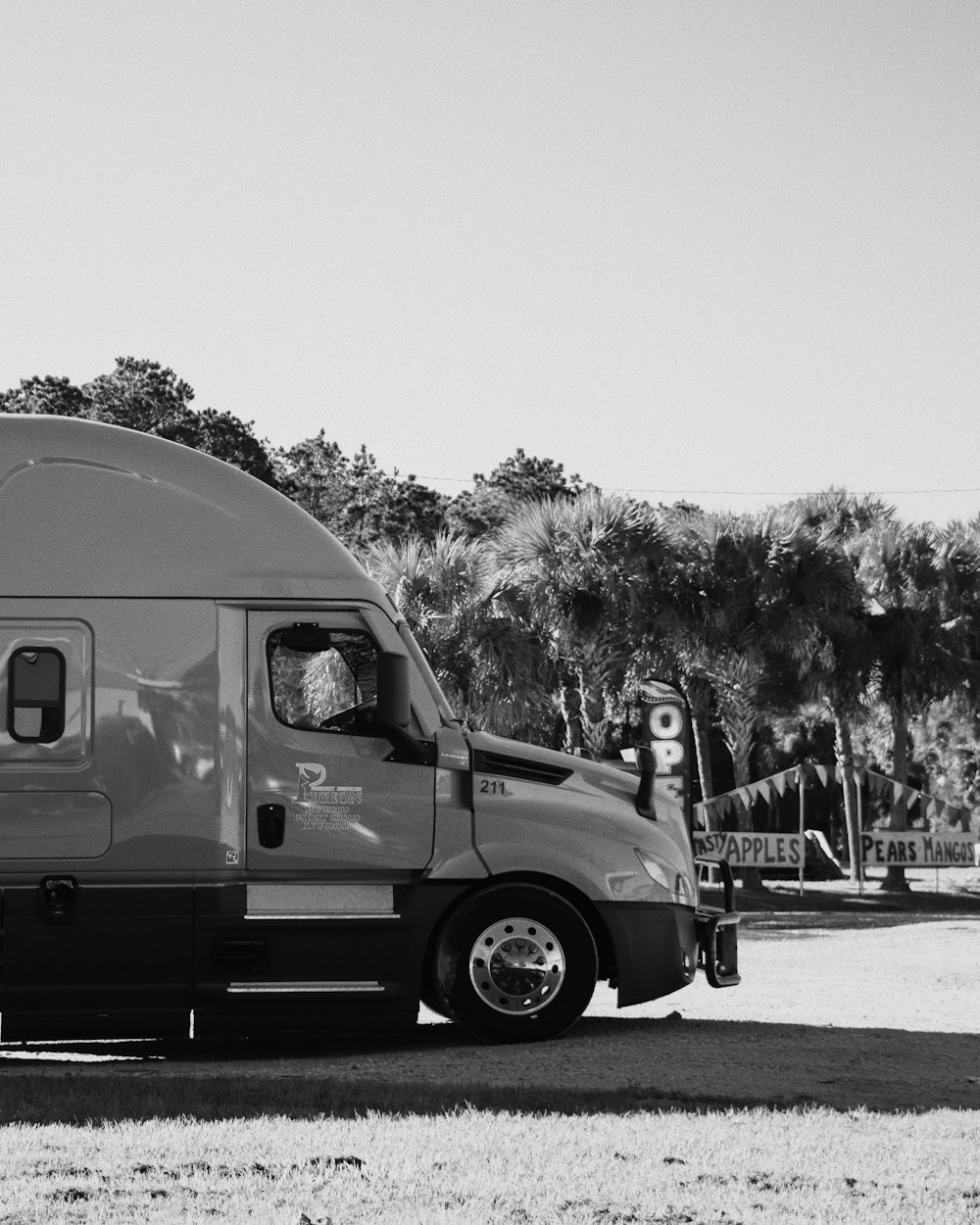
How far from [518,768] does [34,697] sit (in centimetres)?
259

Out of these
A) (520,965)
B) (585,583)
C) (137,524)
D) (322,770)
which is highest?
(585,583)

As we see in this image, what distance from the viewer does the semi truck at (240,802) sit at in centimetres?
891

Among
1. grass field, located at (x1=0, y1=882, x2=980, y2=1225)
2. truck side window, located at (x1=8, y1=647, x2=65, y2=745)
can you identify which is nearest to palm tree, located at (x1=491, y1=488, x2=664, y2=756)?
truck side window, located at (x1=8, y1=647, x2=65, y2=745)

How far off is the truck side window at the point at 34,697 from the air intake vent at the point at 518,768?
7.22 ft

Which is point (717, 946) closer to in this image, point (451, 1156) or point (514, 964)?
point (514, 964)

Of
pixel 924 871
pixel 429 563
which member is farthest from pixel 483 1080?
pixel 924 871

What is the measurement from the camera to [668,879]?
982cm

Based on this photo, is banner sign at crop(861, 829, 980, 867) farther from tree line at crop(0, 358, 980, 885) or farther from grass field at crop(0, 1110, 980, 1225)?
grass field at crop(0, 1110, 980, 1225)

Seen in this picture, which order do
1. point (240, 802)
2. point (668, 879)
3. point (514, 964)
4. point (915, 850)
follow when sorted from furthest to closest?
point (915, 850) < point (668, 879) < point (514, 964) < point (240, 802)

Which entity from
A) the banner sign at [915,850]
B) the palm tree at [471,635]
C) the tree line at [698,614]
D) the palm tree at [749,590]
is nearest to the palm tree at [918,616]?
the tree line at [698,614]

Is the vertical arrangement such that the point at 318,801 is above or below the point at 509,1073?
above

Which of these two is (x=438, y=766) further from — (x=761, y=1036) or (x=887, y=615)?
(x=887, y=615)

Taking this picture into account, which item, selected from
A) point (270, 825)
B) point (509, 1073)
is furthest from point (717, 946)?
point (270, 825)

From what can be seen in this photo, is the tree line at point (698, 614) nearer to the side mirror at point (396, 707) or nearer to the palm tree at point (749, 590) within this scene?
the palm tree at point (749, 590)
